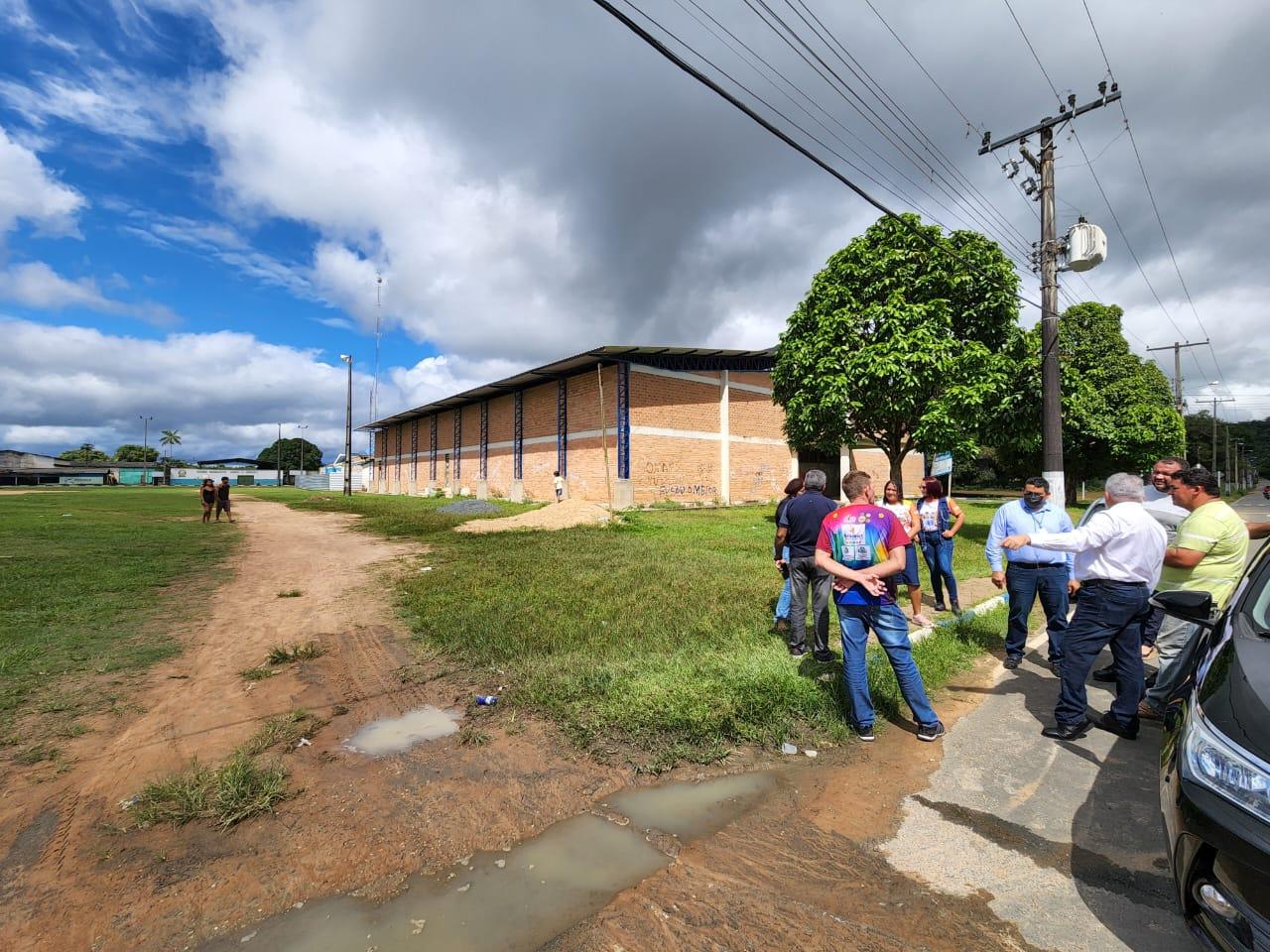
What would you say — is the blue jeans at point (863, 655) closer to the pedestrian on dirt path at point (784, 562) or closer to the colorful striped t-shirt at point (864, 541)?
the colorful striped t-shirt at point (864, 541)

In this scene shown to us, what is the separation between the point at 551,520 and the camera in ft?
60.5

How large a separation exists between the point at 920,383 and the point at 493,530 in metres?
12.2

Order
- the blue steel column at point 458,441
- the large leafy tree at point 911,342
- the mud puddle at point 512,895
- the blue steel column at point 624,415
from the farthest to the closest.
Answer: the blue steel column at point 458,441
the blue steel column at point 624,415
the large leafy tree at point 911,342
the mud puddle at point 512,895

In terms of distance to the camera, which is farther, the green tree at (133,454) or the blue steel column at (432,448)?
the green tree at (133,454)

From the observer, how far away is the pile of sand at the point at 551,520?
17.5 meters

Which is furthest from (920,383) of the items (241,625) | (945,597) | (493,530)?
(241,625)

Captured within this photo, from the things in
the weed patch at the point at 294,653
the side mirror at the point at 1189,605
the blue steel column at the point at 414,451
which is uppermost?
the blue steel column at the point at 414,451

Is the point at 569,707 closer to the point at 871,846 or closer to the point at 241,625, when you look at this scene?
the point at 871,846

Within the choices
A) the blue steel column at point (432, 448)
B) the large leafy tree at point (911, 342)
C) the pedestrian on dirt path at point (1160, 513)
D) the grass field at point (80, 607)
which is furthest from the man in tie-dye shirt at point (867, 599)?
the blue steel column at point (432, 448)

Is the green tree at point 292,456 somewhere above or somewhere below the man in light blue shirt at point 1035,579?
above

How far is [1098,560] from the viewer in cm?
403

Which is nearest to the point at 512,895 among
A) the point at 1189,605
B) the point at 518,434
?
the point at 1189,605

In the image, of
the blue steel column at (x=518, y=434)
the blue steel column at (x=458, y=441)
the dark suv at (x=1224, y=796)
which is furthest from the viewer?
the blue steel column at (x=458, y=441)

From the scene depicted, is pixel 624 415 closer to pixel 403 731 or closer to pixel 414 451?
pixel 403 731
